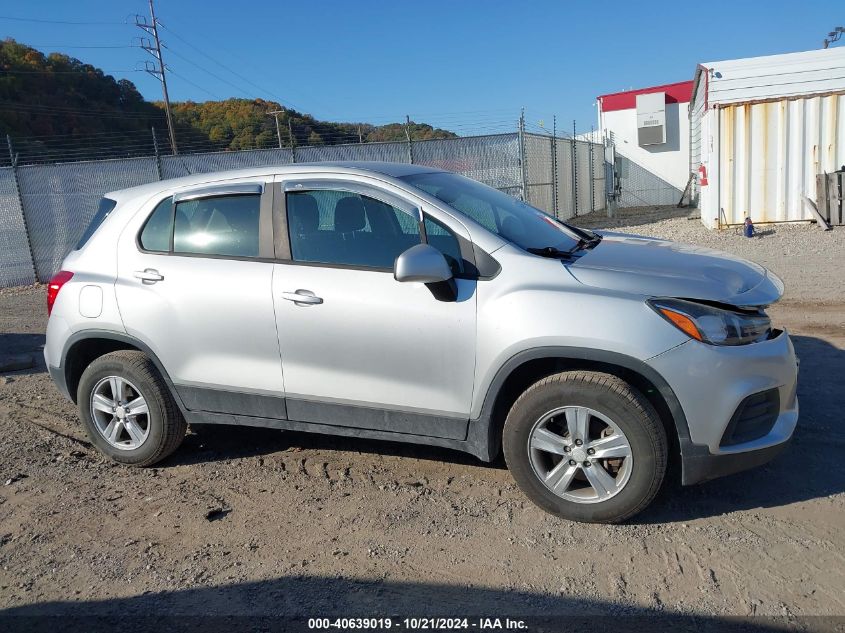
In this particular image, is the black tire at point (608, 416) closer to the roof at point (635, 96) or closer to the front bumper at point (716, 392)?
the front bumper at point (716, 392)

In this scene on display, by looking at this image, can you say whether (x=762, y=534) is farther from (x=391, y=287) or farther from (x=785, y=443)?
(x=391, y=287)

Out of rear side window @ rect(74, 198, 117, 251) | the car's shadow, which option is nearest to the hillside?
rear side window @ rect(74, 198, 117, 251)

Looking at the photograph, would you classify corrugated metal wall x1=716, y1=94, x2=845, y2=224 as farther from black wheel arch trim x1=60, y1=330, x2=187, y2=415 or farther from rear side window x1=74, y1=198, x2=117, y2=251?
black wheel arch trim x1=60, y1=330, x2=187, y2=415

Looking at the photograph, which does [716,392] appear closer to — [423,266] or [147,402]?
[423,266]

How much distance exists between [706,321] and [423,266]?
4.44 feet

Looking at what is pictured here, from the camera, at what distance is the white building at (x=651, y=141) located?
86.7 feet

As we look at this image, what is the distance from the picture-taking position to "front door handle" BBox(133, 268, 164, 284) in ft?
13.9

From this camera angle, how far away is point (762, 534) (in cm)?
332

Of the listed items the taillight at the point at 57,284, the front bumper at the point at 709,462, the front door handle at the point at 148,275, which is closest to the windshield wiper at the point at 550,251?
the front bumper at the point at 709,462

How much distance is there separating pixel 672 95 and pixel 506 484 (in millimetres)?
26054

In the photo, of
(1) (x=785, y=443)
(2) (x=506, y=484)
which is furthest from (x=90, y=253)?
(1) (x=785, y=443)

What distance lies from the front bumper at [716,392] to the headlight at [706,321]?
0.14 feet

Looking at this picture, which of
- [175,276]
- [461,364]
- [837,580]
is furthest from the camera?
[175,276]

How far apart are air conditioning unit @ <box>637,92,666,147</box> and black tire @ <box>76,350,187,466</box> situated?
25.2 metres
